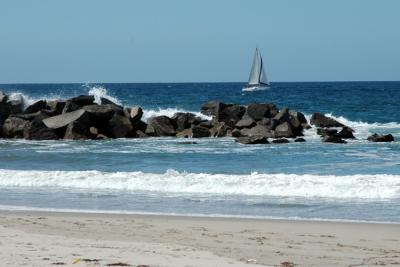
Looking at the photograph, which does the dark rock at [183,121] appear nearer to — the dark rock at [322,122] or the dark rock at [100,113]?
the dark rock at [100,113]

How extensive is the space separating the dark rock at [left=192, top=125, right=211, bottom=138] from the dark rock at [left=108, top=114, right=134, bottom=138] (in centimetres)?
266

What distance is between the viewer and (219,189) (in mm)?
16406

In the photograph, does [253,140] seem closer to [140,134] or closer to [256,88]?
[140,134]

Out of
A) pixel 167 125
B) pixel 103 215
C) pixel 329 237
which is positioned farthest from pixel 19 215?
pixel 167 125

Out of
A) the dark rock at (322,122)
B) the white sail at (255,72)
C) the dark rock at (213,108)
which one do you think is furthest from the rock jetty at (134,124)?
the white sail at (255,72)

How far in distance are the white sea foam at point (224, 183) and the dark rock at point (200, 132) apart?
45.9 feet

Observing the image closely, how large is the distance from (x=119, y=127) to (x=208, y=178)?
1481cm

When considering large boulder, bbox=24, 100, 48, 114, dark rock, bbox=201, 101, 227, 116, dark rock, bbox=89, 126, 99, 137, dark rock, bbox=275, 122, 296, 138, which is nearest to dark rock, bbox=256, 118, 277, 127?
dark rock, bbox=275, 122, 296, 138

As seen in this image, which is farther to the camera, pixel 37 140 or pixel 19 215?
pixel 37 140

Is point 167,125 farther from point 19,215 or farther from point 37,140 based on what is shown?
point 19,215

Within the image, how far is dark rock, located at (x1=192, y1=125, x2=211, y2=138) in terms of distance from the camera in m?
32.8

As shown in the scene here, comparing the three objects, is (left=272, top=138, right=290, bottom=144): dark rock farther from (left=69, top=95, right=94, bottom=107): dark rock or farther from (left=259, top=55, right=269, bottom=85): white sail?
(left=259, top=55, right=269, bottom=85): white sail

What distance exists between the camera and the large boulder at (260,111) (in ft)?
114

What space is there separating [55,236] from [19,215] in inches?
104
